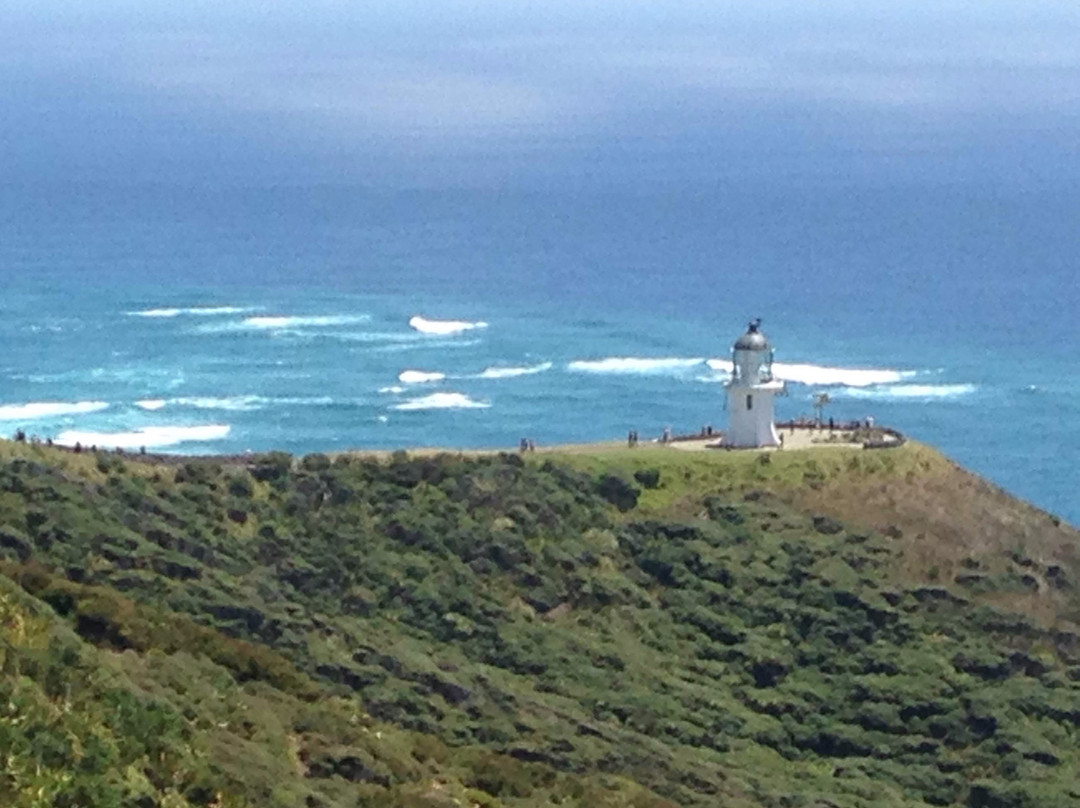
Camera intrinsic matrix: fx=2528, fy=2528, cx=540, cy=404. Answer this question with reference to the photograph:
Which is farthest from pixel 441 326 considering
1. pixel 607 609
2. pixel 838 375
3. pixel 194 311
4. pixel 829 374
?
pixel 607 609

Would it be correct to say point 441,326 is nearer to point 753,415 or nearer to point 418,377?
point 418,377

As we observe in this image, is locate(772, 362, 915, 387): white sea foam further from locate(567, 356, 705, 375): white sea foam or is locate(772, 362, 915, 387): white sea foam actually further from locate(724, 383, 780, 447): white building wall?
locate(724, 383, 780, 447): white building wall

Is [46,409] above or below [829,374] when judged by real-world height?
below

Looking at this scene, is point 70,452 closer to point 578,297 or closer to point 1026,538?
point 1026,538

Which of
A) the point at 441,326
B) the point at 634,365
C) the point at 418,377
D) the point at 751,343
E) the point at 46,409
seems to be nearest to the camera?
the point at 751,343

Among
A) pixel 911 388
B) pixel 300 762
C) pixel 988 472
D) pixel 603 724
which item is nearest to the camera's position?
pixel 300 762

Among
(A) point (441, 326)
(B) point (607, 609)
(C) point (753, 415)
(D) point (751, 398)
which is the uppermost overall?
(A) point (441, 326)

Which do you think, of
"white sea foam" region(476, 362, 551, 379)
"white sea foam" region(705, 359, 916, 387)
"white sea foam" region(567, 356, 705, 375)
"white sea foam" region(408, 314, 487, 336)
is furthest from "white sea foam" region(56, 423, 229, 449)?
"white sea foam" region(408, 314, 487, 336)

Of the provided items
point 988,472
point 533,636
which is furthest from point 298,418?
point 533,636
